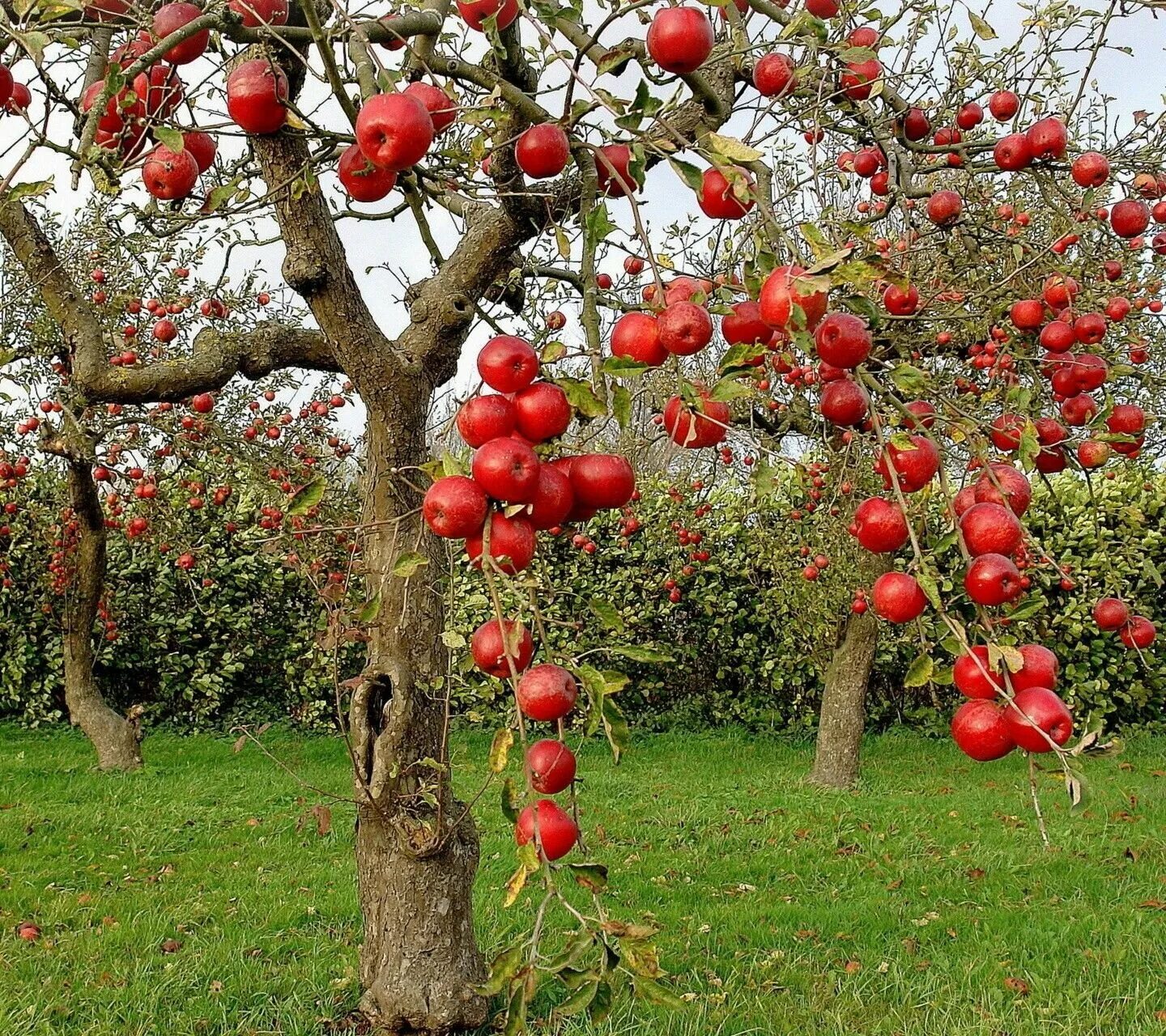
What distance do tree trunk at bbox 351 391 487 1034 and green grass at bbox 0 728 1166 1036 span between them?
485 millimetres

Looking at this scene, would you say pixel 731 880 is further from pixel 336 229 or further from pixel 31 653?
pixel 31 653

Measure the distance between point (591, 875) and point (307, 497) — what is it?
2.38 feet

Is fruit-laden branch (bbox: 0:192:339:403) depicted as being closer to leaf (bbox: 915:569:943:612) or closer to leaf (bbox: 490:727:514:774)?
leaf (bbox: 490:727:514:774)

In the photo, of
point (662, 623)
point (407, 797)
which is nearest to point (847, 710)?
point (662, 623)

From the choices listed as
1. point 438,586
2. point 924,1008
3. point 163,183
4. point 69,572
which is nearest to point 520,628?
point 163,183

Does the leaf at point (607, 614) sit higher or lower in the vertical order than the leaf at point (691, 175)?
lower

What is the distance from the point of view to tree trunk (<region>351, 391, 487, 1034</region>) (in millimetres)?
3031

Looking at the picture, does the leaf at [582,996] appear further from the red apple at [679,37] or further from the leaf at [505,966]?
the red apple at [679,37]

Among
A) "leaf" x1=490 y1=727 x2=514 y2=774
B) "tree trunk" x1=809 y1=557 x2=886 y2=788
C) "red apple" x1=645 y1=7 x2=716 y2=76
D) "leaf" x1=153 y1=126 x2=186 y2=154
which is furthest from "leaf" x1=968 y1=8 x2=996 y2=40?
"tree trunk" x1=809 y1=557 x2=886 y2=788

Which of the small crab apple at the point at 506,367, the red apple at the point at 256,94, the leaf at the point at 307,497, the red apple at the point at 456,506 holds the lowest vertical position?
the red apple at the point at 456,506

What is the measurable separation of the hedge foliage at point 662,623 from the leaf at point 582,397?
6.90m

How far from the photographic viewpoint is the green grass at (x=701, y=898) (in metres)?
3.53

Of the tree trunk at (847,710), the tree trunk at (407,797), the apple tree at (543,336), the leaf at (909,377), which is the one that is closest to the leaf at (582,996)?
the apple tree at (543,336)

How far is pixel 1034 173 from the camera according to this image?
2898mm
